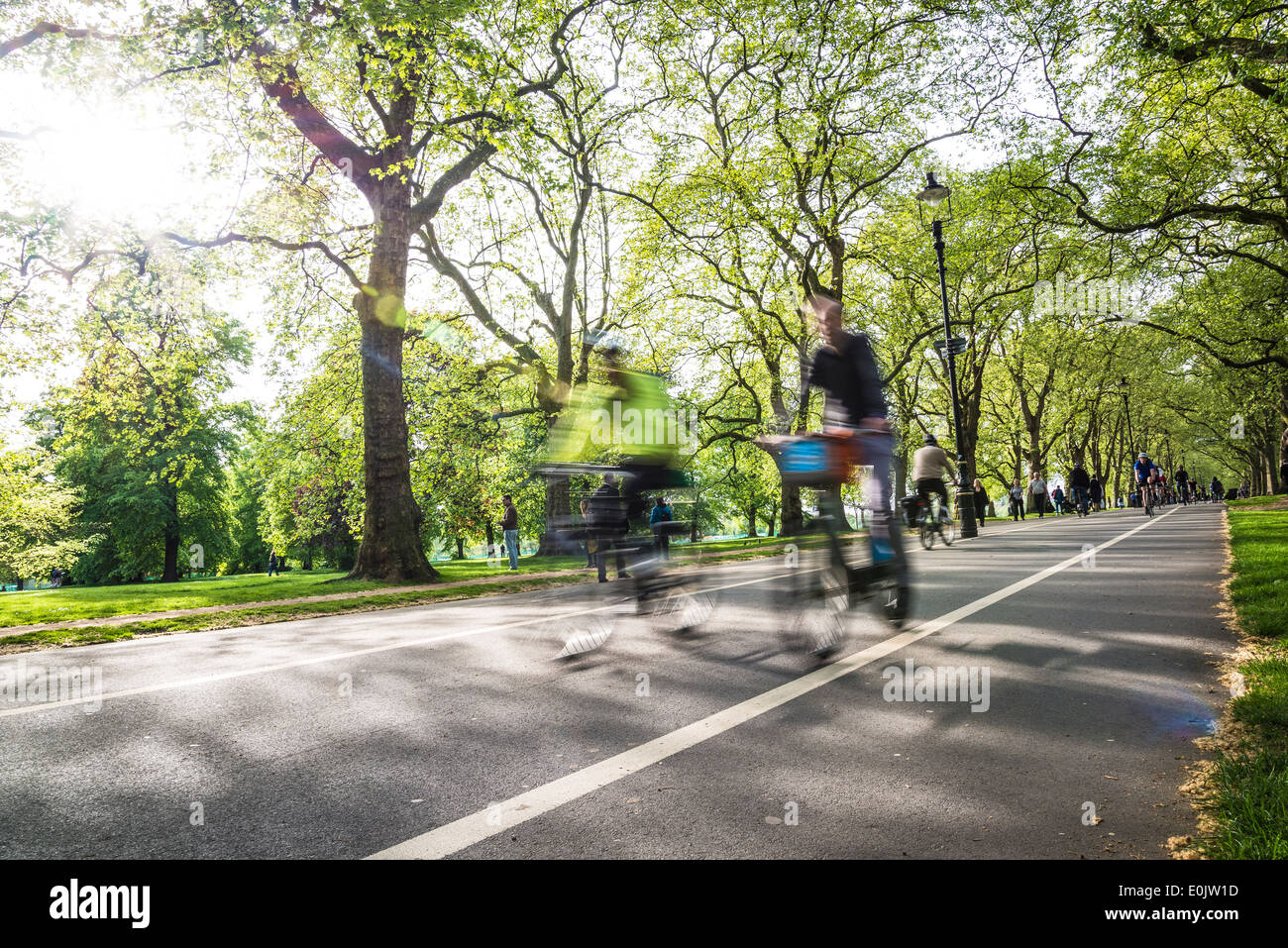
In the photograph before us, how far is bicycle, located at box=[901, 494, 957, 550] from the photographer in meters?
12.4

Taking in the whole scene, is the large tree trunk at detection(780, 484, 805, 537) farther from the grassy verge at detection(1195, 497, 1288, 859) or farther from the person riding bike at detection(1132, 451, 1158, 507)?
the grassy verge at detection(1195, 497, 1288, 859)

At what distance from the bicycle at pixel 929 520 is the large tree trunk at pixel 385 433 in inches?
393

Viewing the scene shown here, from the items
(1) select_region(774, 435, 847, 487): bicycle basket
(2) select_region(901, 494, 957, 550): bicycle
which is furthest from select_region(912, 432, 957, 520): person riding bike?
(1) select_region(774, 435, 847, 487): bicycle basket

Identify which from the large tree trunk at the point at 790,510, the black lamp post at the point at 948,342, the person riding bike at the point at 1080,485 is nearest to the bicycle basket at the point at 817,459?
the black lamp post at the point at 948,342

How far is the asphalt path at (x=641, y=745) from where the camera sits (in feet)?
7.74

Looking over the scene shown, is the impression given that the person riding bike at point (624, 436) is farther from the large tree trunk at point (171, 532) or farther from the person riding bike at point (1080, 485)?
the large tree trunk at point (171, 532)

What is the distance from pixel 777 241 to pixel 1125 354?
3180 cm

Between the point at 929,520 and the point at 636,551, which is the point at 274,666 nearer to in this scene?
the point at 636,551

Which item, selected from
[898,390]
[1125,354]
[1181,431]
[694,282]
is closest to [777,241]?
[694,282]

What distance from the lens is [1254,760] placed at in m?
2.68

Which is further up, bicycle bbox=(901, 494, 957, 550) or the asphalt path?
bicycle bbox=(901, 494, 957, 550)

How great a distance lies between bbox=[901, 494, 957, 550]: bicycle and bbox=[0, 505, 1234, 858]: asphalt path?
607 cm

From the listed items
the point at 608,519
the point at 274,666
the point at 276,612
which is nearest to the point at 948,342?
the point at 608,519

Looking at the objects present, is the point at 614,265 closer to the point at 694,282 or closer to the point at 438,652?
the point at 694,282
